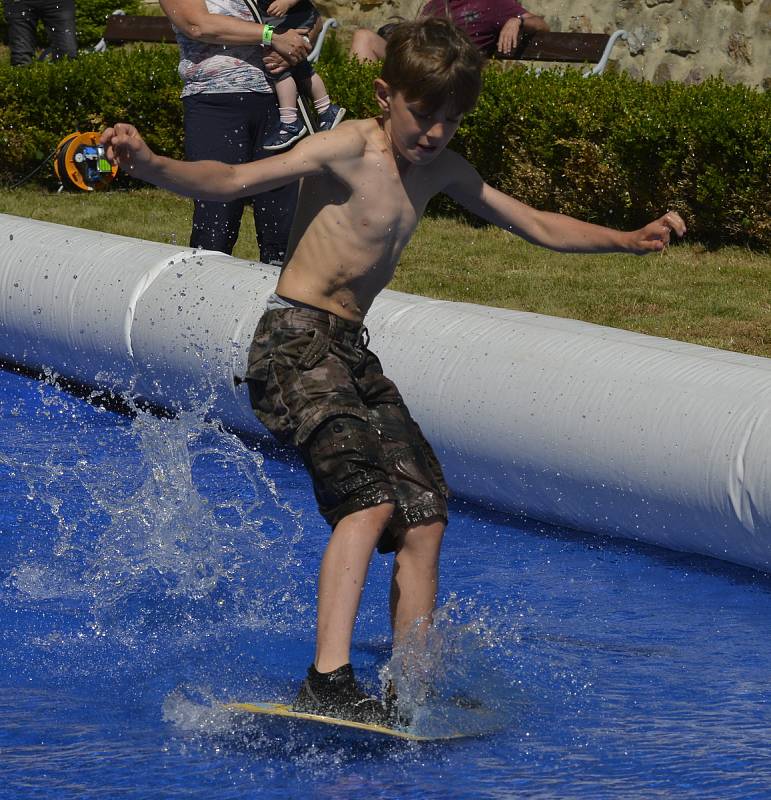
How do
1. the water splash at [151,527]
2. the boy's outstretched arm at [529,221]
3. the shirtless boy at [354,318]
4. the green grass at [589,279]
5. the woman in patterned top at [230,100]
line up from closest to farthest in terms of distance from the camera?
the shirtless boy at [354,318] → the boy's outstretched arm at [529,221] → the water splash at [151,527] → the woman in patterned top at [230,100] → the green grass at [589,279]

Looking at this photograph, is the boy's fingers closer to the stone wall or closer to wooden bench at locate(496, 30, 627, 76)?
wooden bench at locate(496, 30, 627, 76)

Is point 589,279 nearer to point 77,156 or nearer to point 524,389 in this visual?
point 524,389

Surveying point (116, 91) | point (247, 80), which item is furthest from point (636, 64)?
point (247, 80)

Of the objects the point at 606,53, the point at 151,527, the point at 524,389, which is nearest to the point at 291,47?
the point at 524,389

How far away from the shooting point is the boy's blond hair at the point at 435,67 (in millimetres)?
2988

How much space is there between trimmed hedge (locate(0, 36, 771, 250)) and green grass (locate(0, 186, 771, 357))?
0.32 metres

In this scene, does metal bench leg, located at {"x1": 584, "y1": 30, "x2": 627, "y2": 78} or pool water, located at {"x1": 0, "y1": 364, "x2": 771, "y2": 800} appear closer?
pool water, located at {"x1": 0, "y1": 364, "x2": 771, "y2": 800}

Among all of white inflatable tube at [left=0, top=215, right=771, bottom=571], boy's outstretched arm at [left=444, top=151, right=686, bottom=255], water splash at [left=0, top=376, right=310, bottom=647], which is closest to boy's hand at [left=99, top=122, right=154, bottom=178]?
boy's outstretched arm at [left=444, top=151, right=686, bottom=255]

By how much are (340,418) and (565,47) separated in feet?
26.4

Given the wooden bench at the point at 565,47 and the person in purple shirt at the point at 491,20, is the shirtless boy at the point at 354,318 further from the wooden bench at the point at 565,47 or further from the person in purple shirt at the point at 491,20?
the wooden bench at the point at 565,47

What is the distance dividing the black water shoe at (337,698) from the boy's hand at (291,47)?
9.67ft

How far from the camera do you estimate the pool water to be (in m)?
2.87

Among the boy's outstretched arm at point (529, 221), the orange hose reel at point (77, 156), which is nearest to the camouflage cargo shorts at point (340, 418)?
the boy's outstretched arm at point (529, 221)

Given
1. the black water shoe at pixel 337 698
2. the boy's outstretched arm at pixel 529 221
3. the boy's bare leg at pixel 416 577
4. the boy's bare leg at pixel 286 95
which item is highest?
the boy's outstretched arm at pixel 529 221
